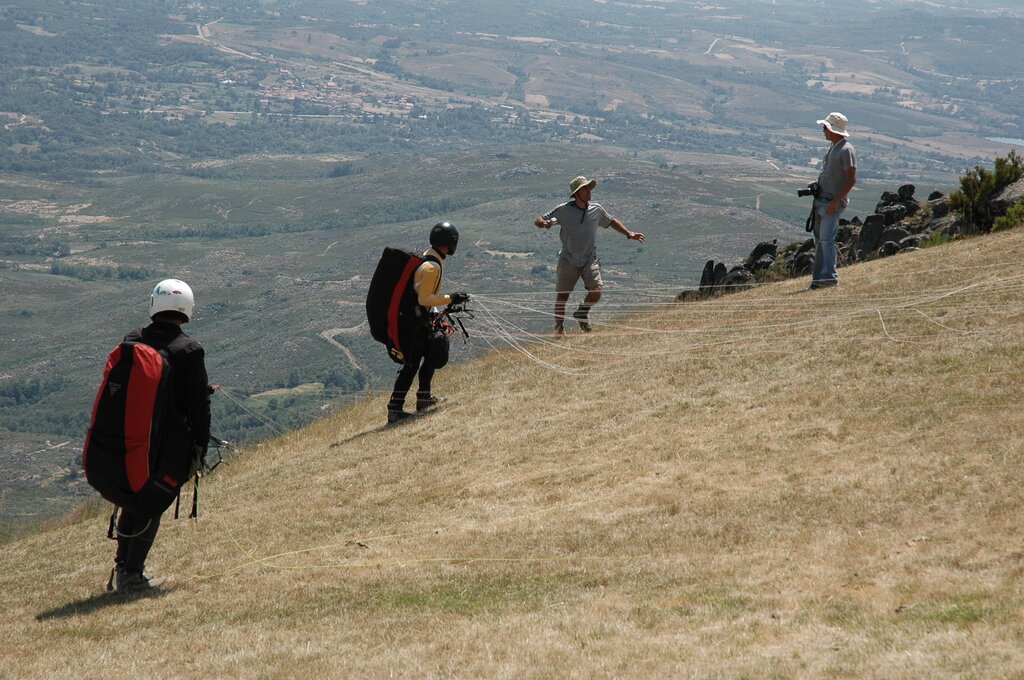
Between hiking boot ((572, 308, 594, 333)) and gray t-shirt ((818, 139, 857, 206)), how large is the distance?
3.74 metres

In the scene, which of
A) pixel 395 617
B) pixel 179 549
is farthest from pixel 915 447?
pixel 179 549

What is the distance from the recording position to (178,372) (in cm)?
922

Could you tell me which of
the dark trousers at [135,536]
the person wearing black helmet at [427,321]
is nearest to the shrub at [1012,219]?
the person wearing black helmet at [427,321]

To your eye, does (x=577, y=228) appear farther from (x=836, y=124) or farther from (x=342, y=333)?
(x=342, y=333)

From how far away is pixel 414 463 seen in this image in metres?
12.8

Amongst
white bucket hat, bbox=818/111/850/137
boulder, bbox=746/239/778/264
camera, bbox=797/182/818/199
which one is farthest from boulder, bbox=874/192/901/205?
white bucket hat, bbox=818/111/850/137

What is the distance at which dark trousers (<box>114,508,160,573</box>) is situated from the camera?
957 centimetres

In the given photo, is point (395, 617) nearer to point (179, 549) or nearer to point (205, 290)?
point (179, 549)

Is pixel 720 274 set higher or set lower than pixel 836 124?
lower

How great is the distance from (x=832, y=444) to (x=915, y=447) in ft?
2.53

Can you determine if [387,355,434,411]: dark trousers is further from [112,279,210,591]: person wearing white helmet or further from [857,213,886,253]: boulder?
[857,213,886,253]: boulder

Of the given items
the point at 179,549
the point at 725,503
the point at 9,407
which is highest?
the point at 725,503

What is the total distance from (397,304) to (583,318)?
13.3ft

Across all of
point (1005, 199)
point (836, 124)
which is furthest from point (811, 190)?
point (1005, 199)
